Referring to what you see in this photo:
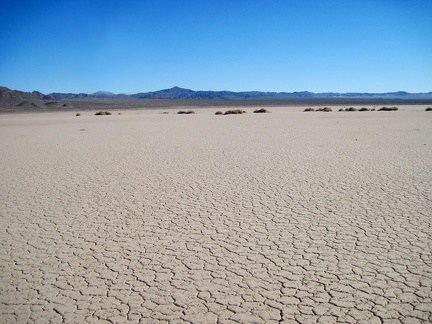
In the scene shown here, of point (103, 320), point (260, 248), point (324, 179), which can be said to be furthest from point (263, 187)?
point (103, 320)

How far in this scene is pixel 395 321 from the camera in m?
2.66

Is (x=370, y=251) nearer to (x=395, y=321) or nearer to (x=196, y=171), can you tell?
(x=395, y=321)

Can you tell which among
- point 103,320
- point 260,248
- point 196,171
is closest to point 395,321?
point 260,248

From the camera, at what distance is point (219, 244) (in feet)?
13.7

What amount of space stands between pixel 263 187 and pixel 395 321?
414 cm

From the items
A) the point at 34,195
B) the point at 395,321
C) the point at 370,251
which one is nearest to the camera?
the point at 395,321

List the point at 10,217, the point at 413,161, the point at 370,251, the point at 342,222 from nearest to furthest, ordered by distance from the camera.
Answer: the point at 370,251 → the point at 342,222 → the point at 10,217 → the point at 413,161

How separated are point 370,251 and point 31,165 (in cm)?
942

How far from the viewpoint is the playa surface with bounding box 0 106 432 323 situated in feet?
9.62

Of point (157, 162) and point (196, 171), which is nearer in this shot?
point (196, 171)

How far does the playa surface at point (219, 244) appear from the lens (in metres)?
2.93

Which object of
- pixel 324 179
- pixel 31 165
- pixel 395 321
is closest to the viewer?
pixel 395 321

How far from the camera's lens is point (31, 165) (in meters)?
9.63

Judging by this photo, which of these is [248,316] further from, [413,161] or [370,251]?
[413,161]
